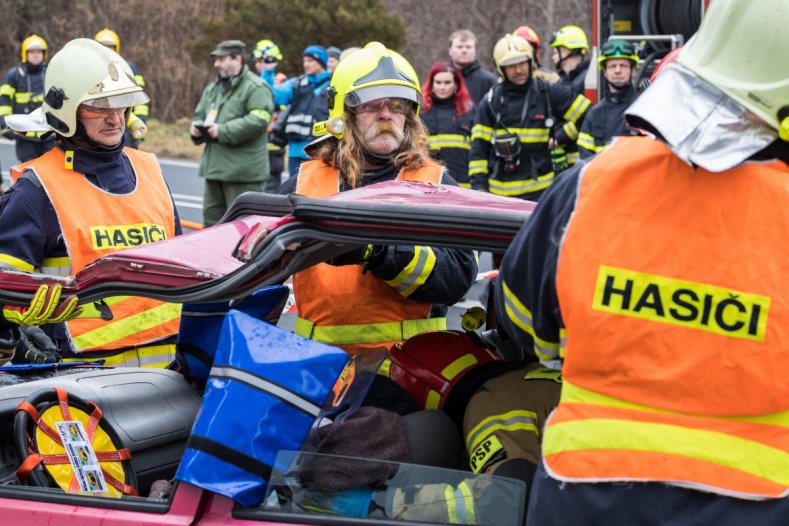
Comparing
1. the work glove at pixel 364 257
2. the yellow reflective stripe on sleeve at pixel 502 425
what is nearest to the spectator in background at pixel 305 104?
the work glove at pixel 364 257

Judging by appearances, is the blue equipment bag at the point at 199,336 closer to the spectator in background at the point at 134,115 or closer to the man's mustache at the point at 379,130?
the man's mustache at the point at 379,130

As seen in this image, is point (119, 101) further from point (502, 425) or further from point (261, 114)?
point (261, 114)

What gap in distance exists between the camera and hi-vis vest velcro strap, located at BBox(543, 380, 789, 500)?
1.93 metres

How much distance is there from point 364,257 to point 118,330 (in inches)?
44.4

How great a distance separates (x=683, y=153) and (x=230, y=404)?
3.44ft

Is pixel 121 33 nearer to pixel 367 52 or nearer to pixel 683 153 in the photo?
pixel 367 52

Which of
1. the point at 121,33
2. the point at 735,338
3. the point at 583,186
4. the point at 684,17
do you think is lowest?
the point at 121,33

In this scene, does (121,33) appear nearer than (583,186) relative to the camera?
No

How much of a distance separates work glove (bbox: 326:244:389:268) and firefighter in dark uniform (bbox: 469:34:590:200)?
5270 millimetres

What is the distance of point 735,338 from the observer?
1895 mm

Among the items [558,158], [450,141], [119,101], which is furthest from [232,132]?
[119,101]

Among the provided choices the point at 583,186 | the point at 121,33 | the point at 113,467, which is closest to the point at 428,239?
the point at 583,186

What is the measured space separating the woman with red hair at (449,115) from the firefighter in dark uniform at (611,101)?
3.43 ft

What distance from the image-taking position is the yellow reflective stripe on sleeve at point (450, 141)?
905cm
